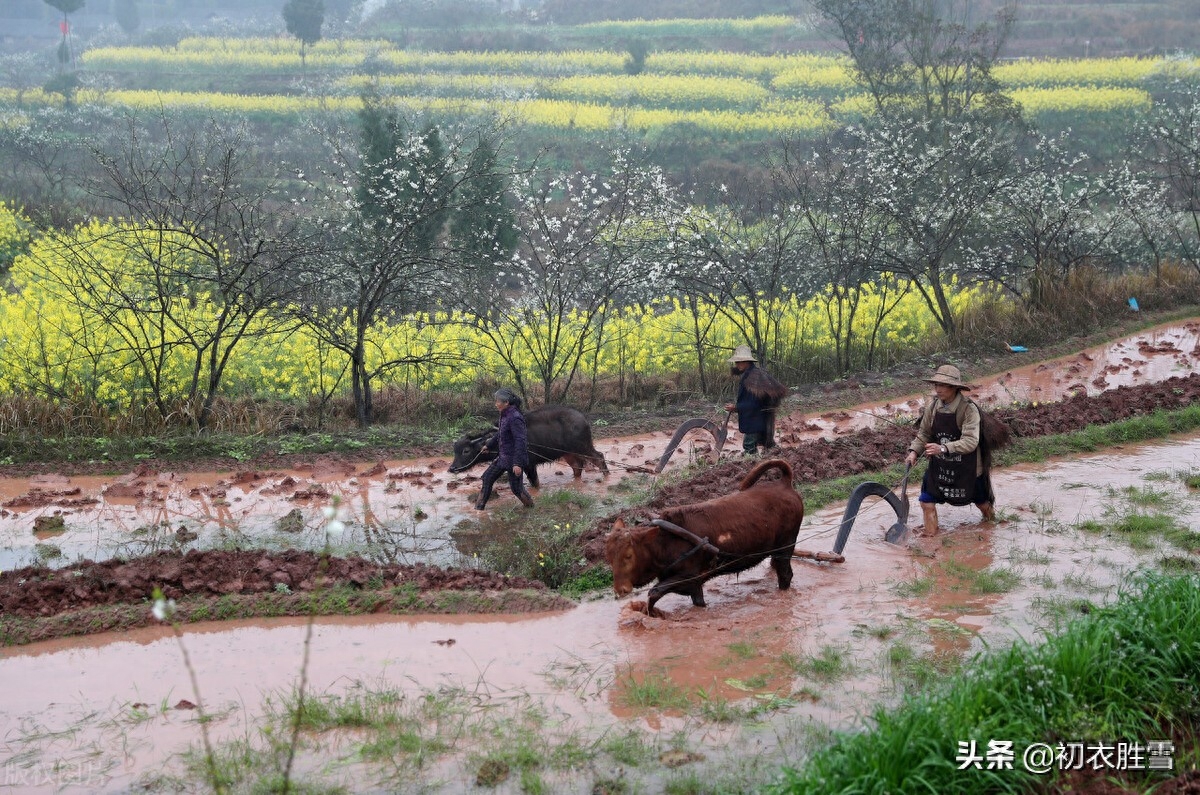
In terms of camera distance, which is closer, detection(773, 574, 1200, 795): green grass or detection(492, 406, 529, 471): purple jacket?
detection(773, 574, 1200, 795): green grass

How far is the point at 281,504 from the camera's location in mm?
12352

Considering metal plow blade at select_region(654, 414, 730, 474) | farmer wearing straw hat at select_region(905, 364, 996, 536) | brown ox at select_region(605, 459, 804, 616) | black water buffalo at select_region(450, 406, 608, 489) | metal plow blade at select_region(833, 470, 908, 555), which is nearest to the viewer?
brown ox at select_region(605, 459, 804, 616)

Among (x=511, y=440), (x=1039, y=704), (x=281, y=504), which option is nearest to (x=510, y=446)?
(x=511, y=440)

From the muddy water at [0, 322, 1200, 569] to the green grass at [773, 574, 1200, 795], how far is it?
18.6 ft

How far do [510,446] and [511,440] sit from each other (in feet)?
0.21

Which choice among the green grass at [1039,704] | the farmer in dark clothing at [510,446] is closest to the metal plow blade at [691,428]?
the farmer in dark clothing at [510,446]

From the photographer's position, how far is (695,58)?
6206 centimetres

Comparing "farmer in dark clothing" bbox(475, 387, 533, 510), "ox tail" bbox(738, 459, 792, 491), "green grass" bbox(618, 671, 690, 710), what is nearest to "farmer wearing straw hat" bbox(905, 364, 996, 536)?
"ox tail" bbox(738, 459, 792, 491)

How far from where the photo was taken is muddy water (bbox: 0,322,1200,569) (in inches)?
432

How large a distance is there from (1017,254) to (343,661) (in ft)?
62.1

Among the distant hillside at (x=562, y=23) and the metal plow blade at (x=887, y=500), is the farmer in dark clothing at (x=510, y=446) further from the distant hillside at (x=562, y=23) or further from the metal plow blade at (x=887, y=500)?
the distant hillside at (x=562, y=23)

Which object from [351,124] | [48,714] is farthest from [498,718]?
[351,124]

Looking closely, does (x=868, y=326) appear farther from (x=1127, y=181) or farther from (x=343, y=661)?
(x=343, y=661)

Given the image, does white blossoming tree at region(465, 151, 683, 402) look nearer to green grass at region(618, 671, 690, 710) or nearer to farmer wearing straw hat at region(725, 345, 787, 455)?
farmer wearing straw hat at region(725, 345, 787, 455)
